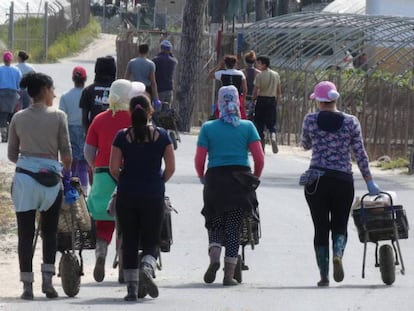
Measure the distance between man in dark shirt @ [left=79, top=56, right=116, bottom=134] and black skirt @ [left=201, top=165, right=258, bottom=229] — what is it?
285cm

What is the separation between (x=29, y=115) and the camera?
11383 mm

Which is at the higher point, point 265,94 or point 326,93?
point 326,93

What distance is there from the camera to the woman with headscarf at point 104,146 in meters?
12.3

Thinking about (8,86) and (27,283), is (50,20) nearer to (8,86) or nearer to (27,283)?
(8,86)

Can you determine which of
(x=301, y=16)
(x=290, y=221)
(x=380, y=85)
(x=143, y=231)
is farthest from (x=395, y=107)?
(x=143, y=231)

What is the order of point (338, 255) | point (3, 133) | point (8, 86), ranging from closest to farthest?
point (338, 255) → point (8, 86) → point (3, 133)

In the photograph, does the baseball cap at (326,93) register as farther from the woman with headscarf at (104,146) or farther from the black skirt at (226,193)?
the woman with headscarf at (104,146)

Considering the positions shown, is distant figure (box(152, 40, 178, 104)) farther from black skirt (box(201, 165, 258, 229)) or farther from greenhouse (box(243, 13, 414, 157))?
black skirt (box(201, 165, 258, 229))

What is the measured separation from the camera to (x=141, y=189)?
36.5ft

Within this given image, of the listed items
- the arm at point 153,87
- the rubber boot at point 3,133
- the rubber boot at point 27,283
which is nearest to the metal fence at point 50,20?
the rubber boot at point 3,133

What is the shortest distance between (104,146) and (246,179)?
4.07 ft

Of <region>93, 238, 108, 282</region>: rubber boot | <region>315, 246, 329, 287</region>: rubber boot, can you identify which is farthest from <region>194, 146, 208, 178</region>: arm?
<region>315, 246, 329, 287</region>: rubber boot

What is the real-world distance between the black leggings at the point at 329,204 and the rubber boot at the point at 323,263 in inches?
2.1

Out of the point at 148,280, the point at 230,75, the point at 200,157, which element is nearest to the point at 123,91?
the point at 200,157
